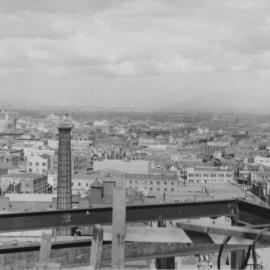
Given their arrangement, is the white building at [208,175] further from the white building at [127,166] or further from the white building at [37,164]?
the white building at [37,164]

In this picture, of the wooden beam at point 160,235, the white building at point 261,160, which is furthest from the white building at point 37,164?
the wooden beam at point 160,235

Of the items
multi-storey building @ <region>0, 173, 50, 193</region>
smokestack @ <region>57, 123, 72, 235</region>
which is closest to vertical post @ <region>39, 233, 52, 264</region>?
smokestack @ <region>57, 123, 72, 235</region>

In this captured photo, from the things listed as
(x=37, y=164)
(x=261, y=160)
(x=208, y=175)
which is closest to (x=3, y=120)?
(x=37, y=164)

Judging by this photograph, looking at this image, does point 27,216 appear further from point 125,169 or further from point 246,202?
point 125,169

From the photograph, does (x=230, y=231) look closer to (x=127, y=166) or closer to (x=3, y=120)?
(x=127, y=166)

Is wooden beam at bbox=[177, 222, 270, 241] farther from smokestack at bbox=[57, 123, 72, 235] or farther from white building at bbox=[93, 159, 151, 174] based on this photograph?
white building at bbox=[93, 159, 151, 174]
